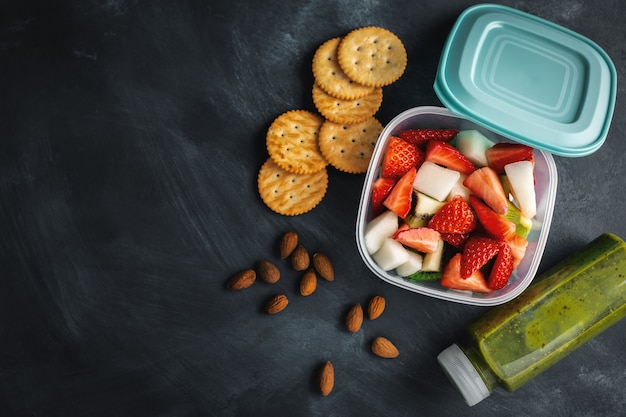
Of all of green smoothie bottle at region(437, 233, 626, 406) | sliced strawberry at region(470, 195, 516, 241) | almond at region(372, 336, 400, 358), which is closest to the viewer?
sliced strawberry at region(470, 195, 516, 241)

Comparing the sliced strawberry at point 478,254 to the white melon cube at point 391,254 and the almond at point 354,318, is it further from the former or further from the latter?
the almond at point 354,318

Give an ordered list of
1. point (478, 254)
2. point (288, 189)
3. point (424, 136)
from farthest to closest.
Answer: point (288, 189)
point (424, 136)
point (478, 254)

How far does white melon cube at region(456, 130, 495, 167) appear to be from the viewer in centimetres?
149

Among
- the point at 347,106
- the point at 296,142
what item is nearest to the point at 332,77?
the point at 347,106

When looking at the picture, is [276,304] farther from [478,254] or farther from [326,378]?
[478,254]

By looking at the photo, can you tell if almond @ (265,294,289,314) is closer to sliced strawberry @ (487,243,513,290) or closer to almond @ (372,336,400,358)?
almond @ (372,336,400,358)

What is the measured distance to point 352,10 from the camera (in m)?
1.65

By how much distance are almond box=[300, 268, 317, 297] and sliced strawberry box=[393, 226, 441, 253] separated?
0.28 metres

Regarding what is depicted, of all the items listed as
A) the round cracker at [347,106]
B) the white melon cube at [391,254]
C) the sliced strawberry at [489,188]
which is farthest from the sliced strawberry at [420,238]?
the round cracker at [347,106]

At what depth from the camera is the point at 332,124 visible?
1.61 meters

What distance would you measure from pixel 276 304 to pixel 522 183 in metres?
0.66

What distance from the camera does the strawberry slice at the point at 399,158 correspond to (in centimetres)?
146

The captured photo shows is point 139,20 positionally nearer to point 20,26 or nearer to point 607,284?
point 20,26

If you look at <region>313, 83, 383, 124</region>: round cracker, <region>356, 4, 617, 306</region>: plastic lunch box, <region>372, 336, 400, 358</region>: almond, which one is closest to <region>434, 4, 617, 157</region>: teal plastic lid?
<region>356, 4, 617, 306</region>: plastic lunch box
